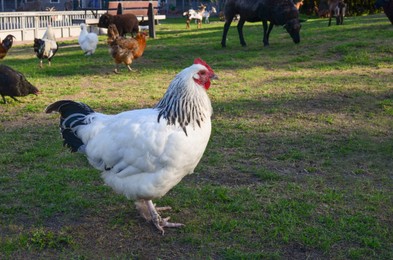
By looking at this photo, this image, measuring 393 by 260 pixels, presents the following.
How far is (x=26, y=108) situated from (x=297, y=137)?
5105 millimetres

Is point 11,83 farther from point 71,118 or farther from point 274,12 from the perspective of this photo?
point 274,12

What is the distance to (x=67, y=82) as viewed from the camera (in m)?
12.0

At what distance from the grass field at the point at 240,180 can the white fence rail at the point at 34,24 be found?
38.5ft

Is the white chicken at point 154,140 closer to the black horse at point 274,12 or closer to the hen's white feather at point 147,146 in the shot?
the hen's white feather at point 147,146

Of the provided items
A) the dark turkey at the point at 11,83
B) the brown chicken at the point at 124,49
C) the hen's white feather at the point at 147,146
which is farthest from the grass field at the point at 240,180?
the brown chicken at the point at 124,49

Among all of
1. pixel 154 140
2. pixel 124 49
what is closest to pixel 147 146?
pixel 154 140

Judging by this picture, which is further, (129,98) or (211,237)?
(129,98)

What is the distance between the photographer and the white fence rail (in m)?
22.2

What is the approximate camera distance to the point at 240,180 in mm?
5891

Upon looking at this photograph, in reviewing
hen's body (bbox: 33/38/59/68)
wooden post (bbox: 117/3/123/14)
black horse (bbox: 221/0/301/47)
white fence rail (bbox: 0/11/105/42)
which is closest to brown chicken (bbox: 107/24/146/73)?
hen's body (bbox: 33/38/59/68)

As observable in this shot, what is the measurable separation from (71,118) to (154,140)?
3.14ft

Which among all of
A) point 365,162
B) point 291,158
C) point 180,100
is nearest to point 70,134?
point 180,100

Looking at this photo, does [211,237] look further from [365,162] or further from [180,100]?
[365,162]

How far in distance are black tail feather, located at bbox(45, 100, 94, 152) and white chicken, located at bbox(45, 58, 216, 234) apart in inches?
0.4
